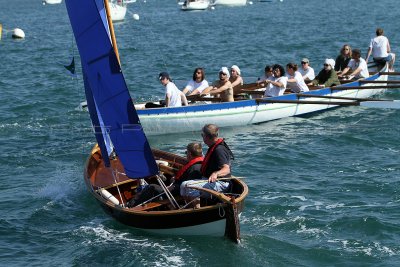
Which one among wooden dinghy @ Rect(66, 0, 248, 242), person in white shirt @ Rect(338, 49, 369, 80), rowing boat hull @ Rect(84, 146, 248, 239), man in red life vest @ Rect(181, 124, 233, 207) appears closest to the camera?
rowing boat hull @ Rect(84, 146, 248, 239)

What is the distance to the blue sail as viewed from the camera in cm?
1310

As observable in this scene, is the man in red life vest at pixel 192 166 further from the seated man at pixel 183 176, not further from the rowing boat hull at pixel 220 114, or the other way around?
the rowing boat hull at pixel 220 114

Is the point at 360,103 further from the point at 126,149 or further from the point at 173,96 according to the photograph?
the point at 126,149

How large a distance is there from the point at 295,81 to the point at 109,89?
32.8ft

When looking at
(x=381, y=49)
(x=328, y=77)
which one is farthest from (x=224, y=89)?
(x=381, y=49)

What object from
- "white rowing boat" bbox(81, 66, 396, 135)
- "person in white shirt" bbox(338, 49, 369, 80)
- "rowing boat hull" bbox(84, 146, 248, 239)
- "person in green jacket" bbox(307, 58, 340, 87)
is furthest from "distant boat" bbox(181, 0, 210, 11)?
"rowing boat hull" bbox(84, 146, 248, 239)

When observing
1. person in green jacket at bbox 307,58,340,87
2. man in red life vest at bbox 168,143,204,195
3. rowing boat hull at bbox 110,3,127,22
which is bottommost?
man in red life vest at bbox 168,143,204,195

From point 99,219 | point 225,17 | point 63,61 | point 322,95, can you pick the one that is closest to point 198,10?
point 225,17

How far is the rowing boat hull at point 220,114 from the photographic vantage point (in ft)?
65.7

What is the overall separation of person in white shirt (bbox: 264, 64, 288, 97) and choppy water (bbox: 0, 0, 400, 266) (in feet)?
2.79

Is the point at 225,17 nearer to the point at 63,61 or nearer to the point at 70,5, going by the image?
the point at 63,61

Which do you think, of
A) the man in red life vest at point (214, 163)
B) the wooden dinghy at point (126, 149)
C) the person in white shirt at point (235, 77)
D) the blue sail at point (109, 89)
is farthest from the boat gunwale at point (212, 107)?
the man in red life vest at point (214, 163)

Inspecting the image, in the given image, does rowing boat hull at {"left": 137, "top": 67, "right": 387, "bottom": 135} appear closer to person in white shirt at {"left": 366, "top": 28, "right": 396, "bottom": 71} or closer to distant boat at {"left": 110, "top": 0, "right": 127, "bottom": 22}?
person in white shirt at {"left": 366, "top": 28, "right": 396, "bottom": 71}

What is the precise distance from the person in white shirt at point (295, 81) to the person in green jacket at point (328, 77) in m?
1.02
